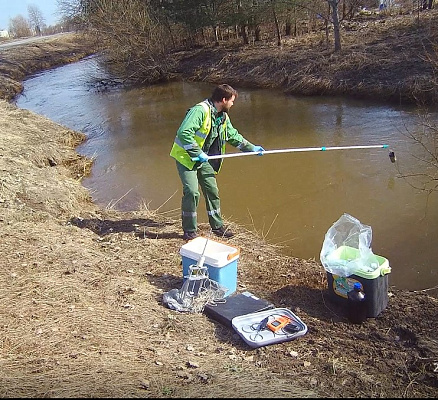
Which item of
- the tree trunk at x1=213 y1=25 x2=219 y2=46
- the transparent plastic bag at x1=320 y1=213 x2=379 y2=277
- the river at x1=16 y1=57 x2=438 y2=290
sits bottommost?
the river at x1=16 y1=57 x2=438 y2=290

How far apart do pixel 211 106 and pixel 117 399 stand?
11.4 feet

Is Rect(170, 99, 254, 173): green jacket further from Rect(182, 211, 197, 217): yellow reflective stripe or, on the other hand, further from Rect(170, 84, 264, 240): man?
Rect(182, 211, 197, 217): yellow reflective stripe

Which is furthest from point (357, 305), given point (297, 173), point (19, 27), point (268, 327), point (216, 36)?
point (19, 27)

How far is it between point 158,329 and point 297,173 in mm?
5229

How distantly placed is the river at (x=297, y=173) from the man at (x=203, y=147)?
117 centimetres

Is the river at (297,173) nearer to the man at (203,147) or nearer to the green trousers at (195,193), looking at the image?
the green trousers at (195,193)

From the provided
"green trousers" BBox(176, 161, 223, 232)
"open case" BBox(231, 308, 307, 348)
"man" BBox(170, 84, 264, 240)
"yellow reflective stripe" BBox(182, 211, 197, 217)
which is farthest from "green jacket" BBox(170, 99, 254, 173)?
"open case" BBox(231, 308, 307, 348)

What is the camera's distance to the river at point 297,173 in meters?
6.20

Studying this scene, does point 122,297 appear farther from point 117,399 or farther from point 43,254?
point 117,399

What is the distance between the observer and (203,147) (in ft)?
18.0

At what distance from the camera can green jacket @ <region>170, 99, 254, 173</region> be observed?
5.13m

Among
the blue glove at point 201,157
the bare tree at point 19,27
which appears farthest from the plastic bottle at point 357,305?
the bare tree at point 19,27

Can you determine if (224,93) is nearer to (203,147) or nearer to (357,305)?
(203,147)

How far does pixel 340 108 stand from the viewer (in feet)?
42.1
